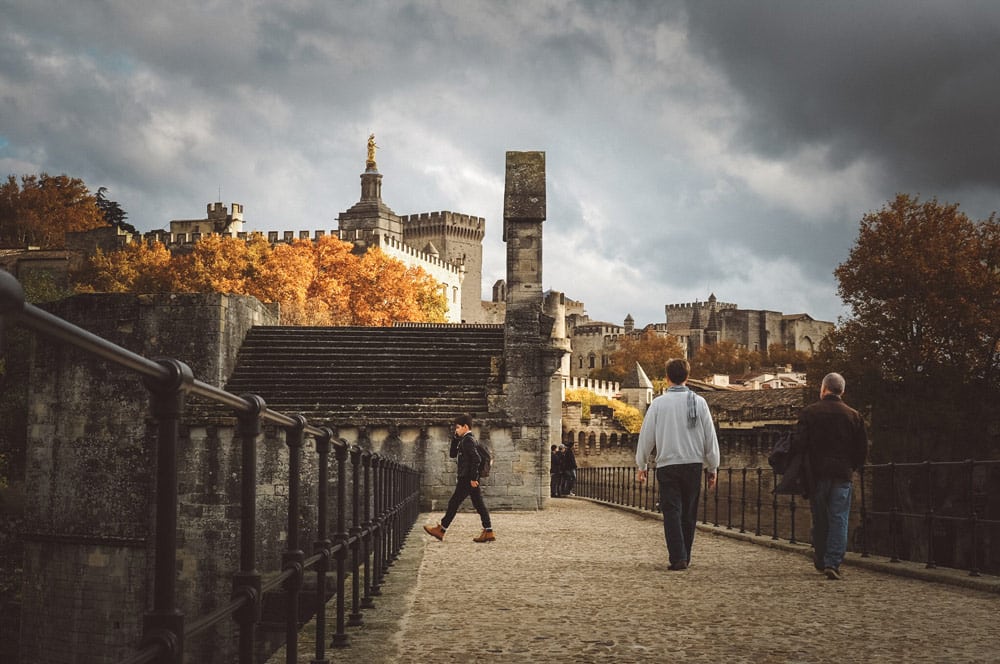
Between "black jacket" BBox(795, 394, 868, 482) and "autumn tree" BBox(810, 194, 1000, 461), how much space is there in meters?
23.8

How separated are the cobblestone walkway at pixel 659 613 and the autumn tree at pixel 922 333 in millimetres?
22515

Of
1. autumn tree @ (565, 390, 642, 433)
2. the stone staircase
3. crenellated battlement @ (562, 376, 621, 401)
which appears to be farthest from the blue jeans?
crenellated battlement @ (562, 376, 621, 401)

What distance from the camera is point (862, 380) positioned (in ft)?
107

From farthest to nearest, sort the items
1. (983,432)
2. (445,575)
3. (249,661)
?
(983,432) → (445,575) → (249,661)

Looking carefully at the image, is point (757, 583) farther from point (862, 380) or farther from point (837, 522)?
point (862, 380)

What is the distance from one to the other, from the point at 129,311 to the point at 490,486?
7.67 meters

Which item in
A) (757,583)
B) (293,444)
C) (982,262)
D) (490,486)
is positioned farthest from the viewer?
(982,262)

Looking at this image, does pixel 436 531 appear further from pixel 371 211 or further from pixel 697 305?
pixel 697 305

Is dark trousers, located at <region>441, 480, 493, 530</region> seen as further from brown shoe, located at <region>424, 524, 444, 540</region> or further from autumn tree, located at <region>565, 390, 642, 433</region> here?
autumn tree, located at <region>565, 390, 642, 433</region>

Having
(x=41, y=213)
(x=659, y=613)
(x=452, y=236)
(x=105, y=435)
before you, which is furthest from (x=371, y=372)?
(x=452, y=236)

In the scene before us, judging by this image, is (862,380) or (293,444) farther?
(862,380)

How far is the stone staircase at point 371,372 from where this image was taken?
20.2 m

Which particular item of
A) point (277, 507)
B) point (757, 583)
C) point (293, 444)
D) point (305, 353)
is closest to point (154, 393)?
point (293, 444)

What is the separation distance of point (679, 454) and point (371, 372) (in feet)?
42.4
